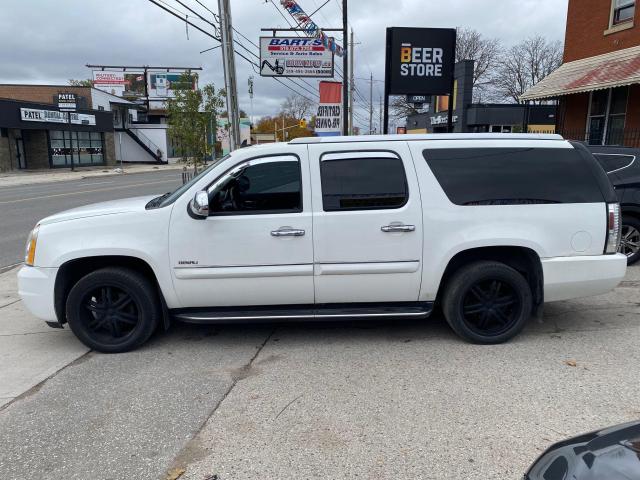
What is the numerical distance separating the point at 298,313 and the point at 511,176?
92.3 inches

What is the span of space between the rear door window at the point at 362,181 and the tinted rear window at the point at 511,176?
37 cm

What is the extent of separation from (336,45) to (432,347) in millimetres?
13145

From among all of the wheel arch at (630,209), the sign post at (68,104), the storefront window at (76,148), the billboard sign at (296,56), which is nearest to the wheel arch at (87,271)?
the wheel arch at (630,209)

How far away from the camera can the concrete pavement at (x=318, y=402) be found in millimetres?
3080

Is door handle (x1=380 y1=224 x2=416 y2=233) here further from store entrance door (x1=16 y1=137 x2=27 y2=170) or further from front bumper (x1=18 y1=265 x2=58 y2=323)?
store entrance door (x1=16 y1=137 x2=27 y2=170)

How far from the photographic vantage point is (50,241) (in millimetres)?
4523

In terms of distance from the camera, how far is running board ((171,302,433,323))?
15.3ft

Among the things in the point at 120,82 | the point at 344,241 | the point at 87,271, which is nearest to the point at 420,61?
the point at 344,241

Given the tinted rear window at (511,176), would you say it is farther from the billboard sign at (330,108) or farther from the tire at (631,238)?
the billboard sign at (330,108)

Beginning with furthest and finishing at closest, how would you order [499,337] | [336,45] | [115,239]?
[336,45] < [499,337] < [115,239]

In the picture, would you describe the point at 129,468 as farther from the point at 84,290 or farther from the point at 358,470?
the point at 84,290

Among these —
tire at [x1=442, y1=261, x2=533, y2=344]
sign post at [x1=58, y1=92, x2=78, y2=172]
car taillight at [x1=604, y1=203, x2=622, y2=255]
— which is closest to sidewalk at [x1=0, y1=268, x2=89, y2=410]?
tire at [x1=442, y1=261, x2=533, y2=344]

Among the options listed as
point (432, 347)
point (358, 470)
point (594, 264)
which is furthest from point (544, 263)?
point (358, 470)

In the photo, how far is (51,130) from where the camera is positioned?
3991 centimetres
